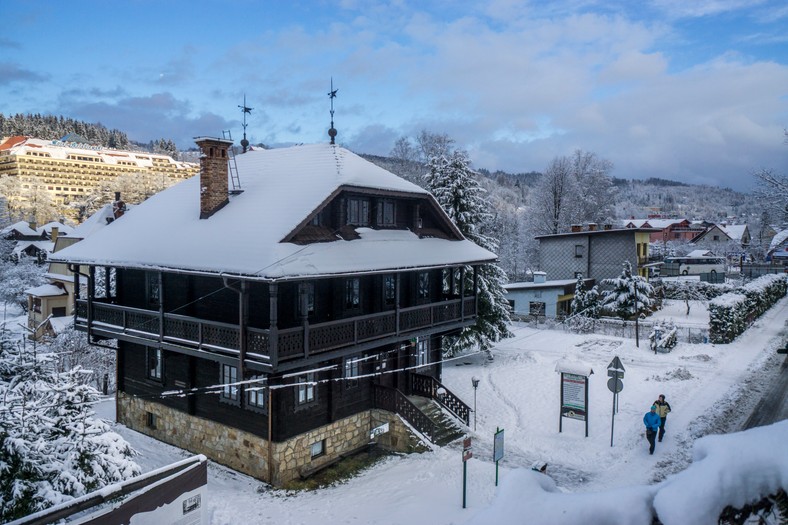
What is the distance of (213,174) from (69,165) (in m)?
178

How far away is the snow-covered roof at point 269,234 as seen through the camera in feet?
55.8

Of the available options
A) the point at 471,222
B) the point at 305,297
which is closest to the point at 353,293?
the point at 305,297

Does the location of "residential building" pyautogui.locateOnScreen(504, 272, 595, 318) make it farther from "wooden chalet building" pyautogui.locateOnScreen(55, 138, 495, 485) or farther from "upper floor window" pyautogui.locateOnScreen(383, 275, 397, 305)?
"upper floor window" pyautogui.locateOnScreen(383, 275, 397, 305)

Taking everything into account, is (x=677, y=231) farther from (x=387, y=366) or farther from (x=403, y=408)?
(x=403, y=408)

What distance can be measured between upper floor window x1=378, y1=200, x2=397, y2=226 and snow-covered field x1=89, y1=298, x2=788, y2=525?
9014mm

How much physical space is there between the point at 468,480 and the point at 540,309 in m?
30.0

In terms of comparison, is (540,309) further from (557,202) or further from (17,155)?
(17,155)

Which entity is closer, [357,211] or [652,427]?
[652,427]

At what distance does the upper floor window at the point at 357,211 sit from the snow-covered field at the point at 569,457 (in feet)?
29.7

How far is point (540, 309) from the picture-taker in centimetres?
4566

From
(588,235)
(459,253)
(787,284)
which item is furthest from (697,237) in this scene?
(459,253)

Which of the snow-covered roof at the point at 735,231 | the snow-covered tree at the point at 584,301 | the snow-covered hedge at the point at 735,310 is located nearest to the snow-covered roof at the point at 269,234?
the snow-covered hedge at the point at 735,310

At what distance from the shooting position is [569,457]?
19328 millimetres

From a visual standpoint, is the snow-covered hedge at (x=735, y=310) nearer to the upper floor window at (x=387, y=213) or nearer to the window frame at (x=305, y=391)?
the upper floor window at (x=387, y=213)
